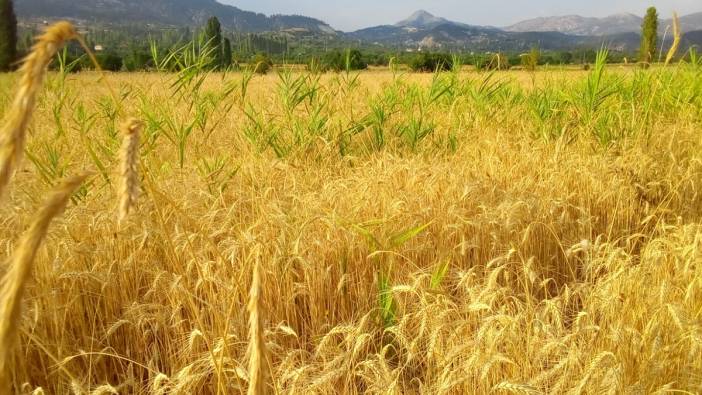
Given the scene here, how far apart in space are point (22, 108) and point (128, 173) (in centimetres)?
13

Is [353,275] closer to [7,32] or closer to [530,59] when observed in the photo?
[530,59]

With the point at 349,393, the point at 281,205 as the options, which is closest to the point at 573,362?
the point at 349,393

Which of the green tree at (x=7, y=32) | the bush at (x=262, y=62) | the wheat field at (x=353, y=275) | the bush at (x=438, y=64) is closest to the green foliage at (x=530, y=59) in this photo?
the bush at (x=438, y=64)

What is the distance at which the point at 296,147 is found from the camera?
3486 mm

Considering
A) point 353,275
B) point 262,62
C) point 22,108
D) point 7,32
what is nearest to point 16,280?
point 22,108

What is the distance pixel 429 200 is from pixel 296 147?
1254 mm

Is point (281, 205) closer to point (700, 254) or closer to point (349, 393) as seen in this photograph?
point (349, 393)

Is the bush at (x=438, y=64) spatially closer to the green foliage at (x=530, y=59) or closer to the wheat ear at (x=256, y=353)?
the green foliage at (x=530, y=59)

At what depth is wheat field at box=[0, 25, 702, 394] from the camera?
1374mm

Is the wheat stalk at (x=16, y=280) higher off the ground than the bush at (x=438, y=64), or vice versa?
the bush at (x=438, y=64)

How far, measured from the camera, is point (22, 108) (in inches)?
19.5

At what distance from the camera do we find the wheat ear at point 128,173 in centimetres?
56

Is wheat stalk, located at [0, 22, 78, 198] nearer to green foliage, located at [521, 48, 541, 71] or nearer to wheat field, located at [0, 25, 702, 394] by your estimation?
wheat field, located at [0, 25, 702, 394]

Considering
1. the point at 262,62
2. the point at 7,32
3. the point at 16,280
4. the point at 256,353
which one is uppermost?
the point at 7,32
